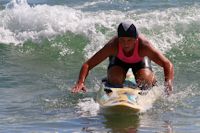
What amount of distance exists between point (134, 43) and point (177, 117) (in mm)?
1147

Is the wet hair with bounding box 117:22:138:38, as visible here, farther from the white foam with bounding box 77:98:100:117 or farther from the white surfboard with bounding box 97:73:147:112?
the white foam with bounding box 77:98:100:117

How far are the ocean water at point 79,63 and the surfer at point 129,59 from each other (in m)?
0.27

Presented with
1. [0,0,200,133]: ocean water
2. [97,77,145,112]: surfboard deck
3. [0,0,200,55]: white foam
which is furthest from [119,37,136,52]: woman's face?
[0,0,200,55]: white foam

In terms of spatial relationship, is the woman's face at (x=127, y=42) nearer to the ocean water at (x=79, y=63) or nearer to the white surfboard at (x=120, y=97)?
the white surfboard at (x=120, y=97)

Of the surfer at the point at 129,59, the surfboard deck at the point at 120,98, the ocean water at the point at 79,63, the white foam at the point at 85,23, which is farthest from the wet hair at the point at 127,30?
the white foam at the point at 85,23

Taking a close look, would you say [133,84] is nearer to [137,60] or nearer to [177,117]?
[137,60]

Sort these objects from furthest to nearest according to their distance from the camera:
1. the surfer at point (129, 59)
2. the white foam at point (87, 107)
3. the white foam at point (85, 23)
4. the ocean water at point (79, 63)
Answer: the white foam at point (85, 23)
the surfer at point (129, 59)
the white foam at point (87, 107)
the ocean water at point (79, 63)

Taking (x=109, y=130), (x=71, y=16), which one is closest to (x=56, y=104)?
(x=109, y=130)

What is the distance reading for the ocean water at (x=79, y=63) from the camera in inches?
262

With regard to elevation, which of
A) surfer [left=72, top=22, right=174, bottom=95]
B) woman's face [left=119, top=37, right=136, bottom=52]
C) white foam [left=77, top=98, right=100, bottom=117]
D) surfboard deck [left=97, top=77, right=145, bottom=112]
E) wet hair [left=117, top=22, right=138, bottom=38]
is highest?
wet hair [left=117, top=22, right=138, bottom=38]

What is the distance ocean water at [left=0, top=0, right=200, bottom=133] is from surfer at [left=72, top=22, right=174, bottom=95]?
267mm

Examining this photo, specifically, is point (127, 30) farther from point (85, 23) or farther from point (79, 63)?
point (85, 23)

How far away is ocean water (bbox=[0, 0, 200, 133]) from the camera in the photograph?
6664mm

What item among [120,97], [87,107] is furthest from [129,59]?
[120,97]
